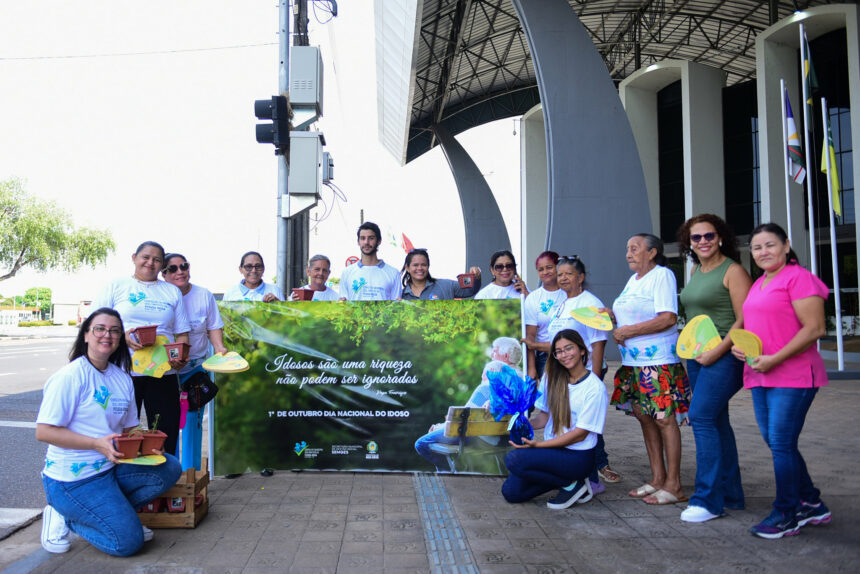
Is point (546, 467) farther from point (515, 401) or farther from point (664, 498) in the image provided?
point (664, 498)

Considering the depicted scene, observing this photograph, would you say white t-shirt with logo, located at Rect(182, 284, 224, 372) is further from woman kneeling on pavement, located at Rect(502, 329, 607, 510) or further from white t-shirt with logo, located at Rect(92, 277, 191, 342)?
woman kneeling on pavement, located at Rect(502, 329, 607, 510)

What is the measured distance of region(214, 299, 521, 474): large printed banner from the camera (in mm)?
Result: 5262

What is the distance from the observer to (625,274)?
1346cm

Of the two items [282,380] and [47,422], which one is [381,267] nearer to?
[282,380]

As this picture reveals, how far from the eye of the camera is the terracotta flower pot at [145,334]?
4.23 m

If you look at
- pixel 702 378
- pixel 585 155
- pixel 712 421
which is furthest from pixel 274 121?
pixel 585 155

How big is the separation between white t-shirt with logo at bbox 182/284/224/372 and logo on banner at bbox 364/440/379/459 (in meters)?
1.51

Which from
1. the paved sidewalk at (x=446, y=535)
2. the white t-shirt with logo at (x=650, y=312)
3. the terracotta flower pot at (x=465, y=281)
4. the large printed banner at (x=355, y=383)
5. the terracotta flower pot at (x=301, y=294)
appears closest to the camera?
the paved sidewalk at (x=446, y=535)

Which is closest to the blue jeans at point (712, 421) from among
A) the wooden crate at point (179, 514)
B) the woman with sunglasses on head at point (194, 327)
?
the wooden crate at point (179, 514)

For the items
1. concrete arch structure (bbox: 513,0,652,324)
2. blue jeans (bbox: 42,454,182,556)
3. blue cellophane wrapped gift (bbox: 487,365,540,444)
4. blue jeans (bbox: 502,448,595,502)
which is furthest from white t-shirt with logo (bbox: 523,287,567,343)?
concrete arch structure (bbox: 513,0,652,324)

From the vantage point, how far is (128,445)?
345cm

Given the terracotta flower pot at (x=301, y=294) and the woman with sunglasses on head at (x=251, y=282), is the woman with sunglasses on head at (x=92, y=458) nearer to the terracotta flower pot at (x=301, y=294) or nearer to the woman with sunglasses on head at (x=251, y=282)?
the terracotta flower pot at (x=301, y=294)

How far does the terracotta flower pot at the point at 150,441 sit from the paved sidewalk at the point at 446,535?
0.54 metres

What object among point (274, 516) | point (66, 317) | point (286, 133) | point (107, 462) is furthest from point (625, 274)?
point (66, 317)
